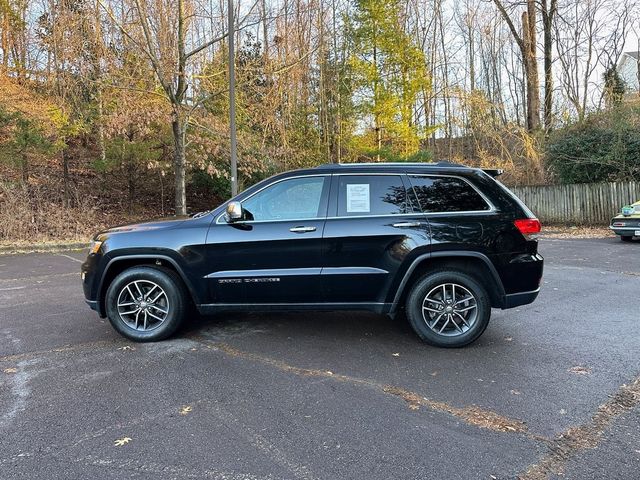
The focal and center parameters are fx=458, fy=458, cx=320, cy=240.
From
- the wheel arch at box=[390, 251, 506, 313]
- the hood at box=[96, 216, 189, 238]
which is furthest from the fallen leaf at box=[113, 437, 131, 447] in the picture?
the wheel arch at box=[390, 251, 506, 313]

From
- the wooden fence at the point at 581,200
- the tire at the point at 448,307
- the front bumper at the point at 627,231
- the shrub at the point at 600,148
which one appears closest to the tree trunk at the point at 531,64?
the shrub at the point at 600,148

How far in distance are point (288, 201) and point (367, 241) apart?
0.93 meters

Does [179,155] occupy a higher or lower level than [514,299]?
higher

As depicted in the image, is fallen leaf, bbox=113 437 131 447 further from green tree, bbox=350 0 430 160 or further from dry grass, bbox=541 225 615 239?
green tree, bbox=350 0 430 160

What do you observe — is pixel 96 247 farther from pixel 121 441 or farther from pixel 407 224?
pixel 407 224

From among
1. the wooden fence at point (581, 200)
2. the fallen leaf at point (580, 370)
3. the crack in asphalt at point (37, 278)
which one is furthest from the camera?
the wooden fence at point (581, 200)

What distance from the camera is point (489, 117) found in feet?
76.8

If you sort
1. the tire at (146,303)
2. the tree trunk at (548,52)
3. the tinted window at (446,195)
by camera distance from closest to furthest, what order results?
the tinted window at (446,195) → the tire at (146,303) → the tree trunk at (548,52)

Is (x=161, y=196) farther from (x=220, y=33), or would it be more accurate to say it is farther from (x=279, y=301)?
(x=279, y=301)

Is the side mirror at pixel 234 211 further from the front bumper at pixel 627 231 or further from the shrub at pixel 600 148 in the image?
the shrub at pixel 600 148

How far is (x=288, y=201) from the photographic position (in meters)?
4.73

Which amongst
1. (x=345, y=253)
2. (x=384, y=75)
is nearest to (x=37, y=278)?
(x=345, y=253)

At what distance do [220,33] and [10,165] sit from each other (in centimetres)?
803

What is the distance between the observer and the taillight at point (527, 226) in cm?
450
